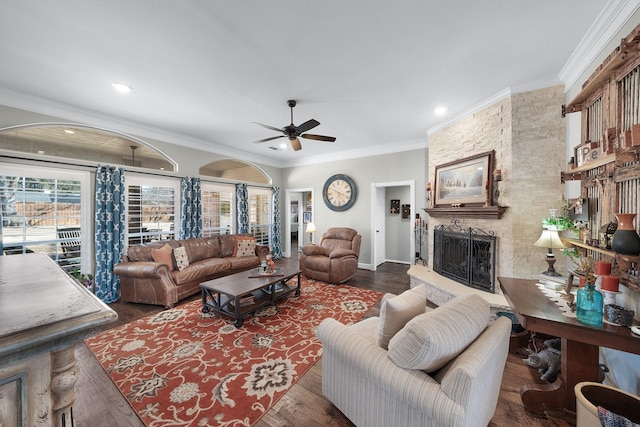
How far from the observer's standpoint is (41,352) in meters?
0.54

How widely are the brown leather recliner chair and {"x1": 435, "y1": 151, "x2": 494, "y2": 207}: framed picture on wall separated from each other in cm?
178

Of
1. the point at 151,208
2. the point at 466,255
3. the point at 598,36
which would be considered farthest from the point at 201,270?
the point at 598,36

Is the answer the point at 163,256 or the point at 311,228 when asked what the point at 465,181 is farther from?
the point at 163,256

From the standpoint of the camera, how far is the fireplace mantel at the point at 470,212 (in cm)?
300

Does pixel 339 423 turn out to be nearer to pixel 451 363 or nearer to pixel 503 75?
pixel 451 363

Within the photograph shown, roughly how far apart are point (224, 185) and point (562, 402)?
5.85 metres

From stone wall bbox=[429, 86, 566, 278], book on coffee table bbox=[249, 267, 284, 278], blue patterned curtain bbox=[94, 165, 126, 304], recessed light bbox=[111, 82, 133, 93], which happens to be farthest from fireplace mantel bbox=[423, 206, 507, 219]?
blue patterned curtain bbox=[94, 165, 126, 304]

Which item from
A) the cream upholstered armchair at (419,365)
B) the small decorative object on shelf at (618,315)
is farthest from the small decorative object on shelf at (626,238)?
the cream upholstered armchair at (419,365)

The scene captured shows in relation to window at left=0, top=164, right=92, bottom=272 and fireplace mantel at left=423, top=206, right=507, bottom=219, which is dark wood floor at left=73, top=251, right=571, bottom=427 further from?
window at left=0, top=164, right=92, bottom=272

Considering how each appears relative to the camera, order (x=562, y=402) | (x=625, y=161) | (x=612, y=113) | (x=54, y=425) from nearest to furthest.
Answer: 1. (x=54, y=425)
2. (x=625, y=161)
3. (x=562, y=402)
4. (x=612, y=113)

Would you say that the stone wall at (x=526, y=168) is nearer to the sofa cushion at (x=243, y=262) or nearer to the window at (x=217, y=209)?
the sofa cushion at (x=243, y=262)

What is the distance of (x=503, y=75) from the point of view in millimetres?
2648

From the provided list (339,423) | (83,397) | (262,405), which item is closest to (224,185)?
(83,397)

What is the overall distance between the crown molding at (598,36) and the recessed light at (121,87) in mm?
4496
